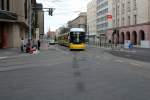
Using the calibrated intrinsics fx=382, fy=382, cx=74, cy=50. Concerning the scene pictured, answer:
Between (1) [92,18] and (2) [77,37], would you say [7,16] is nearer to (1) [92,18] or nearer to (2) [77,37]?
(2) [77,37]

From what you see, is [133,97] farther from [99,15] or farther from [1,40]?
[99,15]

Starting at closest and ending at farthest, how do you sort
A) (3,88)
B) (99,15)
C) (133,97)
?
(133,97) < (3,88) < (99,15)

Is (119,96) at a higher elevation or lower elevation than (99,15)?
lower

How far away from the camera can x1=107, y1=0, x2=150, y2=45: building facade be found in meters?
97.4

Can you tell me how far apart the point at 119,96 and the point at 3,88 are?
4.29m

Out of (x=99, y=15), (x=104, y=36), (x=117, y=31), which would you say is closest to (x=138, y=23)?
(x=117, y=31)

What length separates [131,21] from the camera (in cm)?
10894

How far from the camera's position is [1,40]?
5831 centimetres

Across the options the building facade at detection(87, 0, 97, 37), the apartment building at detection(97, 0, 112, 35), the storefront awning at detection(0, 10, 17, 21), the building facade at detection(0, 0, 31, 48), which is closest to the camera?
the storefront awning at detection(0, 10, 17, 21)

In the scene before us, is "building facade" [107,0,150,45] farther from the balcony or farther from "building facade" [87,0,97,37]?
"building facade" [87,0,97,37]

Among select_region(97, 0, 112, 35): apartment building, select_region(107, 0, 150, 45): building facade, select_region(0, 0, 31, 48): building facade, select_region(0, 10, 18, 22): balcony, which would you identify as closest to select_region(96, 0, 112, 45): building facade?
select_region(97, 0, 112, 35): apartment building

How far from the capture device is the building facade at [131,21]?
319 ft

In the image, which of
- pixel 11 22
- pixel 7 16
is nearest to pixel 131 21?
pixel 11 22

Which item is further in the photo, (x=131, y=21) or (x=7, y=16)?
→ (x=131, y=21)
